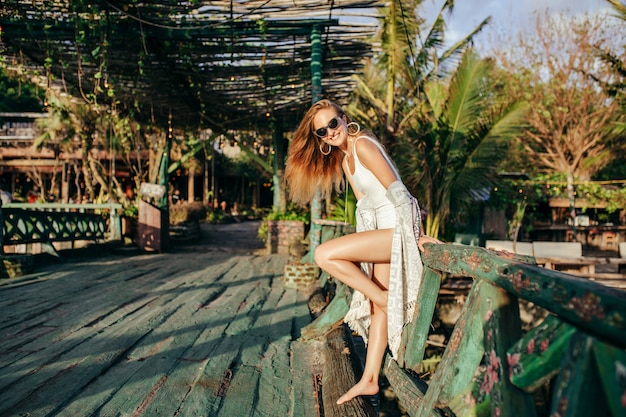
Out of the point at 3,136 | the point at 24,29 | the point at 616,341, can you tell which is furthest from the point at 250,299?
the point at 3,136

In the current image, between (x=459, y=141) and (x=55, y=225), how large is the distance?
838 centimetres

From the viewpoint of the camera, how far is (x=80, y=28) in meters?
6.50

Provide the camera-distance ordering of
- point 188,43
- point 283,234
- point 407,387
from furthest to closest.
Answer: point 283,234 → point 188,43 → point 407,387

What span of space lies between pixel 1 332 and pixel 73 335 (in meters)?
0.58

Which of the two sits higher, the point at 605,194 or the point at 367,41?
the point at 367,41

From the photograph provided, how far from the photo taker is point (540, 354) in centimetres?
98

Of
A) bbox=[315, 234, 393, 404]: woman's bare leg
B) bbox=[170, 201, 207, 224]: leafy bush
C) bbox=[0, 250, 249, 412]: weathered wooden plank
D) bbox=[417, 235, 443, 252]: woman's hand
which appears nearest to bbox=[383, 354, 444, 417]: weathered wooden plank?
bbox=[315, 234, 393, 404]: woman's bare leg

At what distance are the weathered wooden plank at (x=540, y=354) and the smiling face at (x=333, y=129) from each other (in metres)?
1.76

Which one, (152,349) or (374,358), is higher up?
(374,358)

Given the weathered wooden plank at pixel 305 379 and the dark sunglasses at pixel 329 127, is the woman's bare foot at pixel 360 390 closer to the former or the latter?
the weathered wooden plank at pixel 305 379

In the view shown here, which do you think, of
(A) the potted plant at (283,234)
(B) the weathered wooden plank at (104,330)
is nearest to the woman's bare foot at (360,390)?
(B) the weathered wooden plank at (104,330)

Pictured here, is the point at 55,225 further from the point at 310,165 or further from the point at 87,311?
the point at 310,165

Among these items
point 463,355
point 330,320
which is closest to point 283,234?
point 330,320

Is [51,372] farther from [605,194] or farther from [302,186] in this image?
[605,194]
